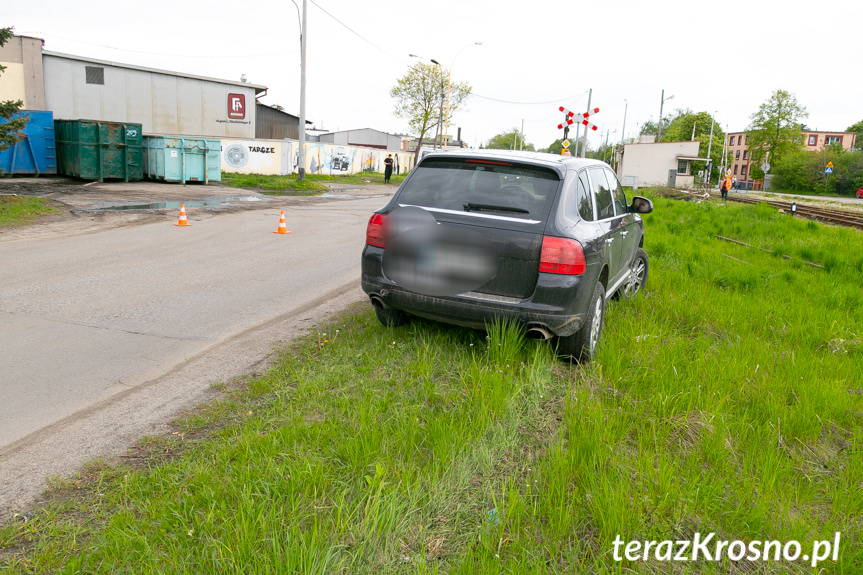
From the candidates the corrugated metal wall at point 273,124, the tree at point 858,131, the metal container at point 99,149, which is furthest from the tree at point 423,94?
the tree at point 858,131

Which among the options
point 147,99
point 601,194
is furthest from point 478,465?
point 147,99

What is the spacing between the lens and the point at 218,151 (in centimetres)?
2566

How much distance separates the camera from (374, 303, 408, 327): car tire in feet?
17.6

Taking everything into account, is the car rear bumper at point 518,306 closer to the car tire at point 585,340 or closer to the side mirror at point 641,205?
the car tire at point 585,340

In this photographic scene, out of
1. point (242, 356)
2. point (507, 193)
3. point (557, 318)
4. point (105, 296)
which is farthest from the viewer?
point (105, 296)

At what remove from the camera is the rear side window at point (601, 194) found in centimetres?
552

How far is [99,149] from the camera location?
22.7 meters

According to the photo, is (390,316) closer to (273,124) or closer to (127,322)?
(127,322)

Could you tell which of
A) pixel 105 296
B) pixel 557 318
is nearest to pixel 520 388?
pixel 557 318

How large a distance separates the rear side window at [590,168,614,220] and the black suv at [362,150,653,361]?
238mm

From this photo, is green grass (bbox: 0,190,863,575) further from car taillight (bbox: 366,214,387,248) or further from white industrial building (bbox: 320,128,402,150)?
white industrial building (bbox: 320,128,402,150)

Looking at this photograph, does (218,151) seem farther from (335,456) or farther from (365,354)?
(335,456)

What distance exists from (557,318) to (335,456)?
1953mm

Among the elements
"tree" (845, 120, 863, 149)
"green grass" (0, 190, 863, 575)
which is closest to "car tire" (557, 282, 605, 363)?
"green grass" (0, 190, 863, 575)
